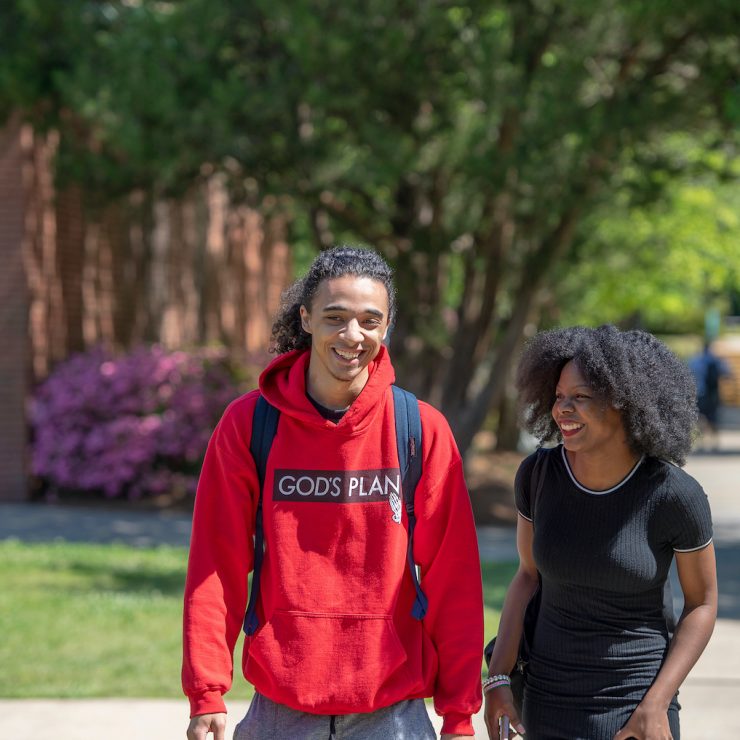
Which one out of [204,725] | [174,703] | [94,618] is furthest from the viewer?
[94,618]

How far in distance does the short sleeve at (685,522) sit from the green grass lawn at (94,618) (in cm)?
368

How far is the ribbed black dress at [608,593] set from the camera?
9.61 ft

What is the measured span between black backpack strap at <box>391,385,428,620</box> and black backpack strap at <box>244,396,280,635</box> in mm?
291

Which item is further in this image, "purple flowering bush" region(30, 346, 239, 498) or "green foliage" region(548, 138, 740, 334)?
"green foliage" region(548, 138, 740, 334)

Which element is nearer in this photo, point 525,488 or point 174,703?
point 525,488

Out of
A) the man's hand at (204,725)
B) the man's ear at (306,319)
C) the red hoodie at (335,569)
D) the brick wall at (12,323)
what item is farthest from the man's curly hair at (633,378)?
the brick wall at (12,323)

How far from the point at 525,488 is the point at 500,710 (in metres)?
0.54

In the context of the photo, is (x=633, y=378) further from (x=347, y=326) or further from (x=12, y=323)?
(x=12, y=323)

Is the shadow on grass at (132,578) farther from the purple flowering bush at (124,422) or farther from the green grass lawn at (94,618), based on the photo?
the purple flowering bush at (124,422)

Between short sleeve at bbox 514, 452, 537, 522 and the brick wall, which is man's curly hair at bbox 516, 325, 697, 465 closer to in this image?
short sleeve at bbox 514, 452, 537, 522

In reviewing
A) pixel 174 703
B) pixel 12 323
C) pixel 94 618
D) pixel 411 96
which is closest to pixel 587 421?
pixel 174 703

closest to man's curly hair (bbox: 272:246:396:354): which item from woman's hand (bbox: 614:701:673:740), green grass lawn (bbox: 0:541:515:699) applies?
woman's hand (bbox: 614:701:673:740)

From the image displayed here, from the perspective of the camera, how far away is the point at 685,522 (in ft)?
9.60

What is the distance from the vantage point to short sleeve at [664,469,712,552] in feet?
9.61
